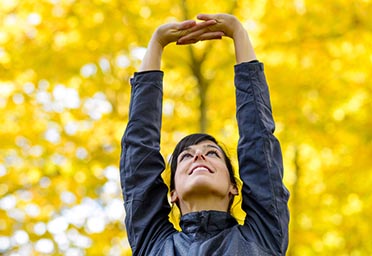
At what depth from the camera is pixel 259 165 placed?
2.21 meters

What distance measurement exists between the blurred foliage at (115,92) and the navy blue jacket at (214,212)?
8.07 ft

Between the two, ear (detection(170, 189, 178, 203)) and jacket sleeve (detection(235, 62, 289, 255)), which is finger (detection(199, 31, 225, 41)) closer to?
jacket sleeve (detection(235, 62, 289, 255))

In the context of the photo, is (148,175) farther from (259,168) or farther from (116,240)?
(116,240)

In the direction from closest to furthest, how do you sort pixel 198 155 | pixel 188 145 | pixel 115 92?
pixel 198 155 < pixel 188 145 < pixel 115 92

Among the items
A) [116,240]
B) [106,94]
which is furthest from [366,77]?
[116,240]

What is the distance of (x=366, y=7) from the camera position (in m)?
4.96

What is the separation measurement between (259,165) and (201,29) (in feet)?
2.05

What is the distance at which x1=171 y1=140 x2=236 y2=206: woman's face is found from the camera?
2.18 meters

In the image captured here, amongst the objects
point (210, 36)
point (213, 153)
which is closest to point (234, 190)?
point (213, 153)

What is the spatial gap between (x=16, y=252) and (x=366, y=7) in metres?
3.67

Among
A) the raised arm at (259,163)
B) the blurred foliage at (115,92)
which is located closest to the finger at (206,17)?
the raised arm at (259,163)

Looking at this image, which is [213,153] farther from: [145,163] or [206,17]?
[206,17]

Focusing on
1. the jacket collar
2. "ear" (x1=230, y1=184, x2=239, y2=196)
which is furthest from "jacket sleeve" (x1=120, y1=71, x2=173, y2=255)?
"ear" (x1=230, y1=184, x2=239, y2=196)

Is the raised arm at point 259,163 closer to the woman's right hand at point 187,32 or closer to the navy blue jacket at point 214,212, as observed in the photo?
the navy blue jacket at point 214,212
